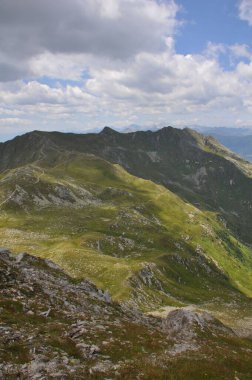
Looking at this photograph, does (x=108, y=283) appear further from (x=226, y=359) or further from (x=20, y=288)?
(x=226, y=359)

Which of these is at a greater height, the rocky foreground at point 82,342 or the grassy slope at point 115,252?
the rocky foreground at point 82,342

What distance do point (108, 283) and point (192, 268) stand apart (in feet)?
246

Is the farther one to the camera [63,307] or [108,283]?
[108,283]

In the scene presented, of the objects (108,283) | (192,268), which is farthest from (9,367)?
(192,268)

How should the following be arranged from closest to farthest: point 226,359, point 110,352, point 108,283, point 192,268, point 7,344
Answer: point 7,344
point 110,352
point 226,359
point 108,283
point 192,268

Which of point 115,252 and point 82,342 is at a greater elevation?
point 82,342

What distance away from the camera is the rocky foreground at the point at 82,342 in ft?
70.0

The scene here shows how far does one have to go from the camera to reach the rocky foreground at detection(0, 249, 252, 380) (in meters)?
21.3

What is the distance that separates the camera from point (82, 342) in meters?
26.5

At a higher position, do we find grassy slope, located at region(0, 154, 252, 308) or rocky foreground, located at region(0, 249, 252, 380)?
rocky foreground, located at region(0, 249, 252, 380)

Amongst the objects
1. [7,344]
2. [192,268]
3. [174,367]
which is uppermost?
[7,344]

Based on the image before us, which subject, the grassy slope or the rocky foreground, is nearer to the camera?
the rocky foreground

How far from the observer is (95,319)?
114 feet

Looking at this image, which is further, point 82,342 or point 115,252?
point 115,252
